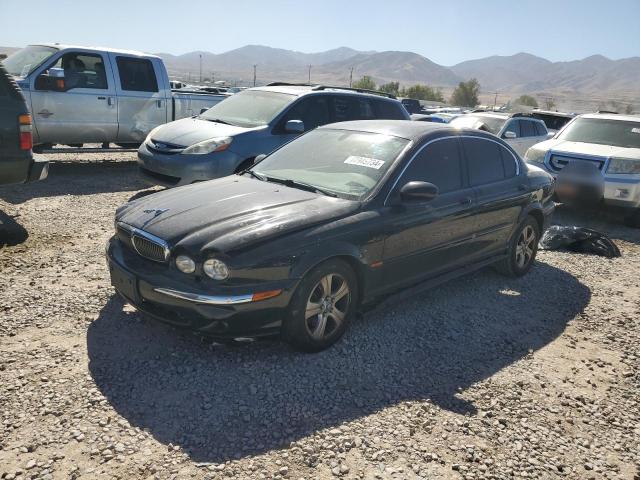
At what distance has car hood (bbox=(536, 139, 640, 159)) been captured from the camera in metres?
8.66

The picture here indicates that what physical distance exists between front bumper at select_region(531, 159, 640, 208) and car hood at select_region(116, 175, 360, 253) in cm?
595

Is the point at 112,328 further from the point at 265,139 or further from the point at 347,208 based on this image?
the point at 265,139

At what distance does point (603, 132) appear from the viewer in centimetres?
970

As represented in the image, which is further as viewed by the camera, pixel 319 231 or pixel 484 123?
pixel 484 123

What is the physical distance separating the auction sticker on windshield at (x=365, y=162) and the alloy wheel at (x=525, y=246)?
7.36 feet

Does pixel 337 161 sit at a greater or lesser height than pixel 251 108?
lesser

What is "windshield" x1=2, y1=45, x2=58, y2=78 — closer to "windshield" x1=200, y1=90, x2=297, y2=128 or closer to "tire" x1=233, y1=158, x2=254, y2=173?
"windshield" x1=200, y1=90, x2=297, y2=128

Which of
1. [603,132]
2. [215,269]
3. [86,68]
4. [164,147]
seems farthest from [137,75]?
[603,132]

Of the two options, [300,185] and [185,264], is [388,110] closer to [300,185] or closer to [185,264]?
[300,185]

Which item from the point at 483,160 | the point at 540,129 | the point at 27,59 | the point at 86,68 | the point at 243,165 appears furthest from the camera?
the point at 540,129

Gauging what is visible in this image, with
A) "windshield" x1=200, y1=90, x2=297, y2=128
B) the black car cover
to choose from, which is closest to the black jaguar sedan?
the black car cover

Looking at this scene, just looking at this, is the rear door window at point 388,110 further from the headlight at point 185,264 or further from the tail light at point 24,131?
the headlight at point 185,264

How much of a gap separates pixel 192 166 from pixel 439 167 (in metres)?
3.71

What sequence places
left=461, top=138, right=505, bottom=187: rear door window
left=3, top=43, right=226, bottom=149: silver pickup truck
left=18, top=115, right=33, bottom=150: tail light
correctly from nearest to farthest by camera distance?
left=461, top=138, right=505, bottom=187: rear door window < left=18, top=115, right=33, bottom=150: tail light < left=3, top=43, right=226, bottom=149: silver pickup truck
